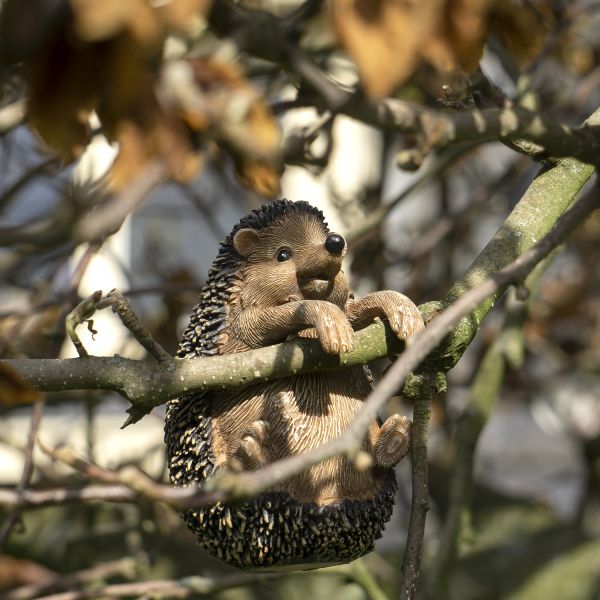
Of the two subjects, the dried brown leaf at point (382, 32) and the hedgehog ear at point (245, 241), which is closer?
the dried brown leaf at point (382, 32)

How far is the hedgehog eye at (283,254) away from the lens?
210cm

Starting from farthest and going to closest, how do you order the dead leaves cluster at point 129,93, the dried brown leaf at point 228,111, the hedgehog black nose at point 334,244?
1. the hedgehog black nose at point 334,244
2. the dried brown leaf at point 228,111
3. the dead leaves cluster at point 129,93

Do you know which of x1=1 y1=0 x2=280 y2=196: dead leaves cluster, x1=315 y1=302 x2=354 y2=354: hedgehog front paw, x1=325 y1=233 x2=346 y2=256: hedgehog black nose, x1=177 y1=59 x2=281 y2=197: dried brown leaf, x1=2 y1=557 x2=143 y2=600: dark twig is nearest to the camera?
x1=1 y1=0 x2=280 y2=196: dead leaves cluster

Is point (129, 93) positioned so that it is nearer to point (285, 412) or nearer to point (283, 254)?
point (283, 254)

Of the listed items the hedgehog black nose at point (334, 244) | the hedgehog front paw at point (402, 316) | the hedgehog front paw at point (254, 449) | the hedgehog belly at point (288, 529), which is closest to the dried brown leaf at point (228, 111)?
the hedgehog black nose at point (334, 244)

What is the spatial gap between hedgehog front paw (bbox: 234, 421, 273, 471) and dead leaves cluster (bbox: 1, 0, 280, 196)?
55cm

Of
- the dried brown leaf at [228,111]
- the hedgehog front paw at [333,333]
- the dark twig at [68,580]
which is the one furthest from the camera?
the dark twig at [68,580]

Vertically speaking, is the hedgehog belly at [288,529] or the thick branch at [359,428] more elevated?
the thick branch at [359,428]

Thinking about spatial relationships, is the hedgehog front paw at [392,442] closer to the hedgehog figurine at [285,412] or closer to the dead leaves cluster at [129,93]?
the hedgehog figurine at [285,412]

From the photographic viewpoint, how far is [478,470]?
7.31 meters

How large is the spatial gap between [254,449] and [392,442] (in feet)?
0.95

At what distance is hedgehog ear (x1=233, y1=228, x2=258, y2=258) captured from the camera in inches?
82.9

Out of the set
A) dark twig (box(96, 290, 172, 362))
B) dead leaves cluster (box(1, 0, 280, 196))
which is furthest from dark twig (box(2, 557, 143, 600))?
dead leaves cluster (box(1, 0, 280, 196))

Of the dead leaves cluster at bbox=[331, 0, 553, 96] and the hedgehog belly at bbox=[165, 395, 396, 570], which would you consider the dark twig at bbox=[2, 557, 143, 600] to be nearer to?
the hedgehog belly at bbox=[165, 395, 396, 570]
